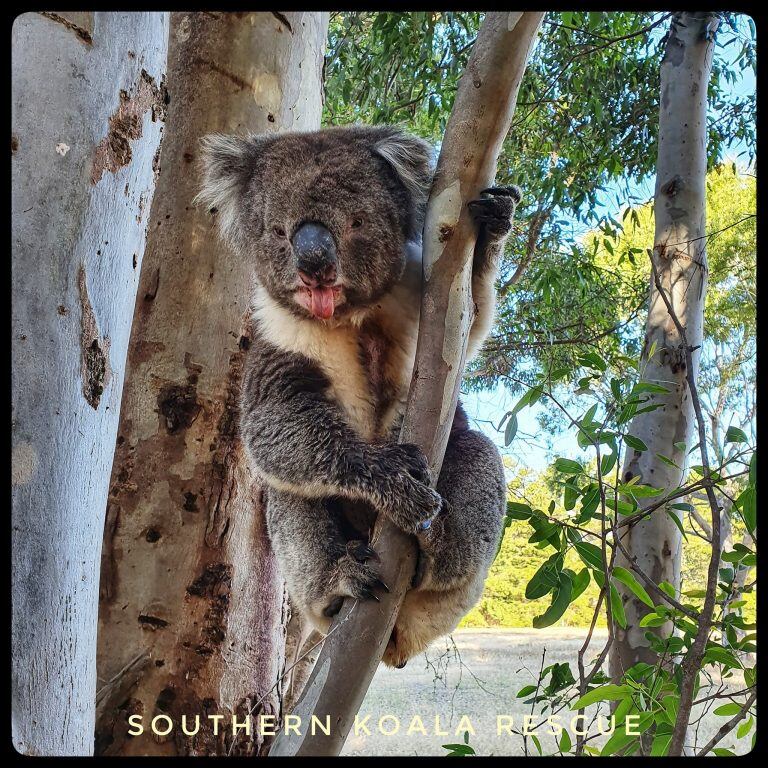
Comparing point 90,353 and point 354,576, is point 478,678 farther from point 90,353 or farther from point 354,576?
point 90,353

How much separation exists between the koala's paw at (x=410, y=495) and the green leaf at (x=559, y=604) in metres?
0.35

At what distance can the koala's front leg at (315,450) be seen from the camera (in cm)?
174

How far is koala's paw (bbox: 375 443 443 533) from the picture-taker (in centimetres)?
172

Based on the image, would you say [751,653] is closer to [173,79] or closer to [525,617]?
[525,617]

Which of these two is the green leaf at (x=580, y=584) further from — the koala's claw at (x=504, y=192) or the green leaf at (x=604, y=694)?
the koala's claw at (x=504, y=192)

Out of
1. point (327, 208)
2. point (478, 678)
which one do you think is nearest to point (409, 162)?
point (327, 208)

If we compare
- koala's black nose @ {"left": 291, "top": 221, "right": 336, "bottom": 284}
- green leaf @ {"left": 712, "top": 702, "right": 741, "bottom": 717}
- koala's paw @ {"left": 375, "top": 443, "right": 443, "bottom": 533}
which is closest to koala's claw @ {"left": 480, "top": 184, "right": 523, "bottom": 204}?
koala's black nose @ {"left": 291, "top": 221, "right": 336, "bottom": 284}

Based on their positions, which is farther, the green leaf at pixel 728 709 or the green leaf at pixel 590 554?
the green leaf at pixel 590 554

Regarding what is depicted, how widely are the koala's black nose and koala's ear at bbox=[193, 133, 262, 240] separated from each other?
42 centimetres

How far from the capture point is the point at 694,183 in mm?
3781

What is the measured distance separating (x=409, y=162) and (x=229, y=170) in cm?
56

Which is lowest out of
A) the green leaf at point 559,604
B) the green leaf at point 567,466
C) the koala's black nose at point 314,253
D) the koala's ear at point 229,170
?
the green leaf at point 559,604

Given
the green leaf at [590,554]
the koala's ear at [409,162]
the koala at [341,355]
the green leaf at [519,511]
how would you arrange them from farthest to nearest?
the koala's ear at [409,162] < the koala at [341,355] < the green leaf at [519,511] < the green leaf at [590,554]

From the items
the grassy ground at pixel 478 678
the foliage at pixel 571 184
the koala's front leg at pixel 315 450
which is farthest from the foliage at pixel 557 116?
the koala's front leg at pixel 315 450
